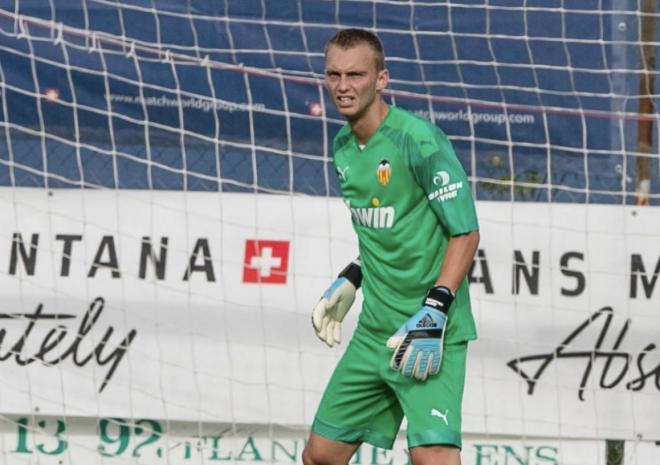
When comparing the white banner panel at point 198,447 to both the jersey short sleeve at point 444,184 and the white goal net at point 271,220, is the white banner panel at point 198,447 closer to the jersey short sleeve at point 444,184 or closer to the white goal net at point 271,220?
the white goal net at point 271,220

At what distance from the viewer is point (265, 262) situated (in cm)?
557

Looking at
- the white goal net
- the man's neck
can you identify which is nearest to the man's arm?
the man's neck

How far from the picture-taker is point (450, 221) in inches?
151

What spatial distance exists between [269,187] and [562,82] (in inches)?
55.6

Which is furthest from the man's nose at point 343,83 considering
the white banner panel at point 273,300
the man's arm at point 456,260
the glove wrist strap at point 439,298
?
the white banner panel at point 273,300

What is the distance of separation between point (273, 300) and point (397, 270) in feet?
5.32

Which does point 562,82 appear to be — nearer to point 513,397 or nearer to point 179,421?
point 513,397

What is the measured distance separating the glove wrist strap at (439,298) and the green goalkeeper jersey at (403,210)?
18 cm

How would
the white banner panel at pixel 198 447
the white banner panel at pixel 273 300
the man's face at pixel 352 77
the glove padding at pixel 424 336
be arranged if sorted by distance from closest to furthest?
the glove padding at pixel 424 336, the man's face at pixel 352 77, the white banner panel at pixel 273 300, the white banner panel at pixel 198 447

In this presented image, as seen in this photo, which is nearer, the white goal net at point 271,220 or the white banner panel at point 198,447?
the white goal net at point 271,220

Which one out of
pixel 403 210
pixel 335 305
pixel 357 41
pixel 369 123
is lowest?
Answer: pixel 335 305

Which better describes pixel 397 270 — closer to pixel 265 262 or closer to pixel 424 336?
pixel 424 336

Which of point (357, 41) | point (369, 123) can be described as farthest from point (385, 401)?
point (357, 41)

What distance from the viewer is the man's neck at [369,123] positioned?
13.0ft
